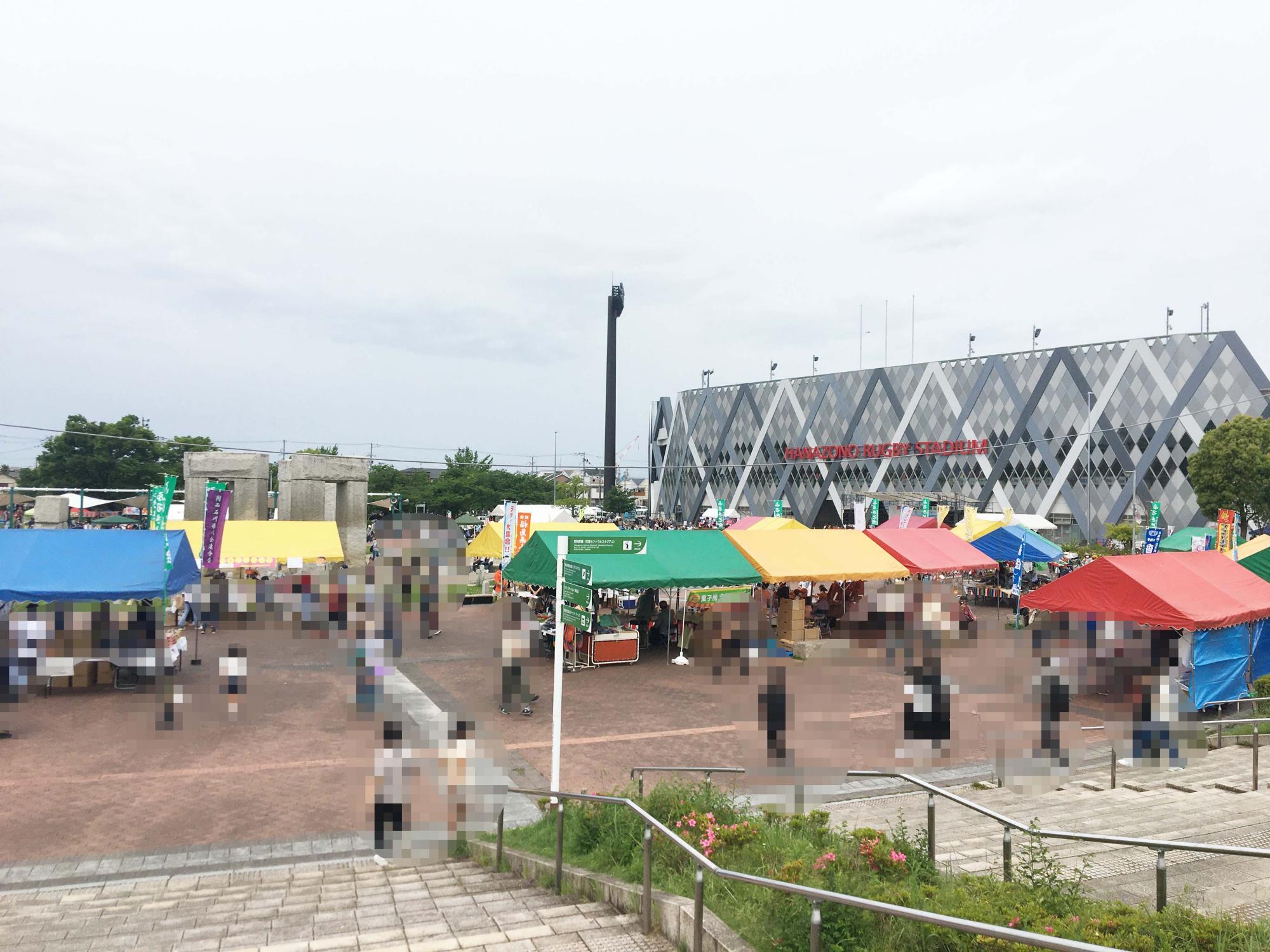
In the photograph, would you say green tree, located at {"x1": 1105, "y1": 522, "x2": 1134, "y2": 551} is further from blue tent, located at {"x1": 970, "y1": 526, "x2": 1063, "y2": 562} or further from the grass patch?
the grass patch

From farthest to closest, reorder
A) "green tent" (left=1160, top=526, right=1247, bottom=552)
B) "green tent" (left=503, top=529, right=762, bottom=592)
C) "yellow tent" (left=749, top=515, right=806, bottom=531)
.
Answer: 1. "green tent" (left=1160, top=526, right=1247, bottom=552)
2. "yellow tent" (left=749, top=515, right=806, bottom=531)
3. "green tent" (left=503, top=529, right=762, bottom=592)

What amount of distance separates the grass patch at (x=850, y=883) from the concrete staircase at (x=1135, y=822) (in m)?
0.26

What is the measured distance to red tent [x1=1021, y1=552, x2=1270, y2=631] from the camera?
1198cm

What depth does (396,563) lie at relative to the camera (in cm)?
1038

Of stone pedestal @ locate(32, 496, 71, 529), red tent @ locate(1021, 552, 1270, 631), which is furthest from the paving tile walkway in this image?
stone pedestal @ locate(32, 496, 71, 529)

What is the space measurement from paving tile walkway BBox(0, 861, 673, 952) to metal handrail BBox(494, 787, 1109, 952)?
0.94 ft

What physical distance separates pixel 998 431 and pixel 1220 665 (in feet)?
153

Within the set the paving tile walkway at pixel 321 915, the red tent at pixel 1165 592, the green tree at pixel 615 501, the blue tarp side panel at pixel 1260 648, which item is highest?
the green tree at pixel 615 501

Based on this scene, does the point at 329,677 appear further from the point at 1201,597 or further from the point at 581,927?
the point at 1201,597

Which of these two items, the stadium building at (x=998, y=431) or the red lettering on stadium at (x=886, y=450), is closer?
the stadium building at (x=998, y=431)

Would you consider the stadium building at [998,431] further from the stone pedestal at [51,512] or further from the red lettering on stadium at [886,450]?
the stone pedestal at [51,512]

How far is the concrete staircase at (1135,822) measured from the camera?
15.9 ft

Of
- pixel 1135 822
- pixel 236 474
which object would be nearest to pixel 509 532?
pixel 1135 822

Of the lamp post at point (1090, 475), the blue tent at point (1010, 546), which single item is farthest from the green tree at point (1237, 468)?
the blue tent at point (1010, 546)
